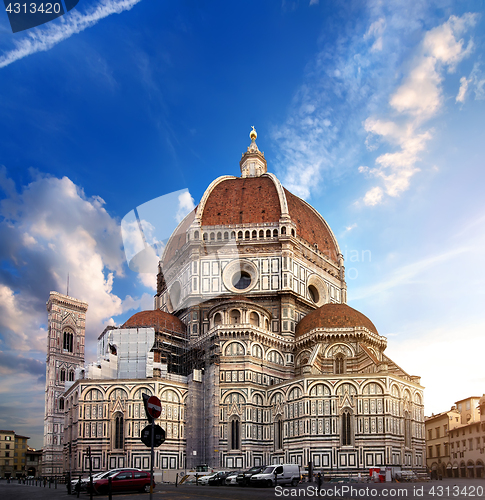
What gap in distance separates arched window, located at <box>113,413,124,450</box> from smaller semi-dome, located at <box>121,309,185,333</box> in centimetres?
969

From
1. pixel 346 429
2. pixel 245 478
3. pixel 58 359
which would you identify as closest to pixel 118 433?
pixel 245 478

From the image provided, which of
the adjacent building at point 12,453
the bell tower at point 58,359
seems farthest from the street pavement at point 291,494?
the adjacent building at point 12,453

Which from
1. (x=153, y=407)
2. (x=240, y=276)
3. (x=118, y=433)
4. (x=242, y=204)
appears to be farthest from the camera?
(x=242, y=204)

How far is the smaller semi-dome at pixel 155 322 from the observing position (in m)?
57.1

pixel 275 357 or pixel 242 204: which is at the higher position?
pixel 242 204

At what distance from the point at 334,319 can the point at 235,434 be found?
1417 centimetres

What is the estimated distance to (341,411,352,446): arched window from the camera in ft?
153

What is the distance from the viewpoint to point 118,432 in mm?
48844

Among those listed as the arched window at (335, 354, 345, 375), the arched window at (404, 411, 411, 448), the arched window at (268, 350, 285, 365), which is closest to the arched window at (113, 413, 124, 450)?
the arched window at (268, 350, 285, 365)

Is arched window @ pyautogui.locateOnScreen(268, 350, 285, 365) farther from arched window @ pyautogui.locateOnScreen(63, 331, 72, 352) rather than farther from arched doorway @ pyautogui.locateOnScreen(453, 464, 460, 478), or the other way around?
arched window @ pyautogui.locateOnScreen(63, 331, 72, 352)

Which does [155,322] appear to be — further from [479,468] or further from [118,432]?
[479,468]

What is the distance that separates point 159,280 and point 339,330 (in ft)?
87.3

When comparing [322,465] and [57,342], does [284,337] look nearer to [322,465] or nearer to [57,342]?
[322,465]

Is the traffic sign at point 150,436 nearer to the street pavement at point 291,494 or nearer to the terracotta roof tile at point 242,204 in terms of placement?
the street pavement at point 291,494
